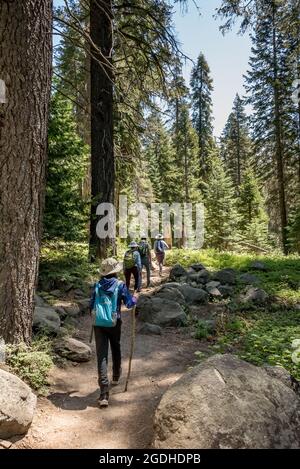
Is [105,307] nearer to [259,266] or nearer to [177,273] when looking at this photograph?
[177,273]

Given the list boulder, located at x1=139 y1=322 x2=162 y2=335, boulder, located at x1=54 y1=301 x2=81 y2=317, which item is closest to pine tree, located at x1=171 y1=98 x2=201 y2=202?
boulder, located at x1=54 y1=301 x2=81 y2=317

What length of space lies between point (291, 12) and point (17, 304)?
469 inches

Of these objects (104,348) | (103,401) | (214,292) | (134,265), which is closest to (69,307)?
(134,265)

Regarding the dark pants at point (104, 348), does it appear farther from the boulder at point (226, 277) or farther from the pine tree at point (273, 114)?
the pine tree at point (273, 114)

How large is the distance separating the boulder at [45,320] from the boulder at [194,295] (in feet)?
14.1

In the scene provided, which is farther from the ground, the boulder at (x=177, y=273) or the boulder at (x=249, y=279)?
the boulder at (x=177, y=273)

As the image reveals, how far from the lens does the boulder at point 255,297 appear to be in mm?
10422

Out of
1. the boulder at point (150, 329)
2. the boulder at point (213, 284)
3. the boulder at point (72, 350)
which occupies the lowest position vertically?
the boulder at point (150, 329)

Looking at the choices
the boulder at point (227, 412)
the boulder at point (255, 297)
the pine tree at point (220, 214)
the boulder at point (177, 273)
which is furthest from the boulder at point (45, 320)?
the pine tree at point (220, 214)

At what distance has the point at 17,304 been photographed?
17.1 feet

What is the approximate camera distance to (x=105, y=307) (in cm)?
529

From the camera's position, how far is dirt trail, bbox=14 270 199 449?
4191mm
